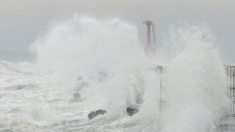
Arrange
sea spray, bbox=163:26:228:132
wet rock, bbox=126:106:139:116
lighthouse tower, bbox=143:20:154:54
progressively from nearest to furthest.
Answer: sea spray, bbox=163:26:228:132
wet rock, bbox=126:106:139:116
lighthouse tower, bbox=143:20:154:54

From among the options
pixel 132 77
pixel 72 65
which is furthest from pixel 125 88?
pixel 72 65

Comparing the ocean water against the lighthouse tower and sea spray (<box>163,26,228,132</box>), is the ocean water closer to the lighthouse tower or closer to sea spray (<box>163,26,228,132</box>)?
sea spray (<box>163,26,228,132</box>)

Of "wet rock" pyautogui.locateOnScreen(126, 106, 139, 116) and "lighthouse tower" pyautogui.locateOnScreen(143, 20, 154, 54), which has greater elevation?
"lighthouse tower" pyautogui.locateOnScreen(143, 20, 154, 54)

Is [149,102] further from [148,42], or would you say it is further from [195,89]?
[148,42]

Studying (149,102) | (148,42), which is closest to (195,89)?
(149,102)

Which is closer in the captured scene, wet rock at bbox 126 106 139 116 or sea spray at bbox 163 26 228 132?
sea spray at bbox 163 26 228 132

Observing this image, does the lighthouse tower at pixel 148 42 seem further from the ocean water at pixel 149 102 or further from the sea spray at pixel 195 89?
the sea spray at pixel 195 89

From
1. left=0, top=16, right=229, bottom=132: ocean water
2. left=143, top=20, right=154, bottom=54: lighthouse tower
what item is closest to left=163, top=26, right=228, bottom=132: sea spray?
left=0, top=16, right=229, bottom=132: ocean water

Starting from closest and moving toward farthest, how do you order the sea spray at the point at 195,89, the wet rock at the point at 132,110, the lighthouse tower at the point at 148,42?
1. the sea spray at the point at 195,89
2. the wet rock at the point at 132,110
3. the lighthouse tower at the point at 148,42

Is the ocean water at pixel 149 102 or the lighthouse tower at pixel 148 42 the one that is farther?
the lighthouse tower at pixel 148 42

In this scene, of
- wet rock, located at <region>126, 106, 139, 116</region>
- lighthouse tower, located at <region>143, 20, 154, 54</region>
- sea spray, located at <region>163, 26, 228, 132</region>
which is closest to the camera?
sea spray, located at <region>163, 26, 228, 132</region>

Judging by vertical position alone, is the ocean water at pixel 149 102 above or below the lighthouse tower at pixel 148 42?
below

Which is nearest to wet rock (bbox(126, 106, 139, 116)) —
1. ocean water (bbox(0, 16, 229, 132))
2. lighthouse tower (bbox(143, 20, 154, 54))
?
ocean water (bbox(0, 16, 229, 132))

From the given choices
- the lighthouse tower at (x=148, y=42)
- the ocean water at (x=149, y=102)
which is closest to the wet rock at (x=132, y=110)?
the ocean water at (x=149, y=102)
